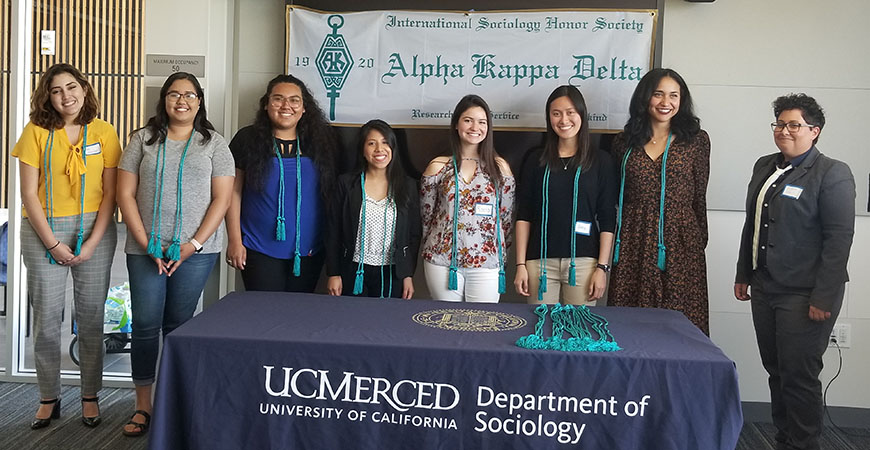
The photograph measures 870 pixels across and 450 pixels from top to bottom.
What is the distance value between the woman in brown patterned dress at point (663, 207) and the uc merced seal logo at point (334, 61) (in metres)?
1.44

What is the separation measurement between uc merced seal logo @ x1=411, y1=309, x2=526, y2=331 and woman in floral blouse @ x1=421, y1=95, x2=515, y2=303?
2.05ft

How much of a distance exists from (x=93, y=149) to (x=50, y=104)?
24 centimetres

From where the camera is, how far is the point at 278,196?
127 inches

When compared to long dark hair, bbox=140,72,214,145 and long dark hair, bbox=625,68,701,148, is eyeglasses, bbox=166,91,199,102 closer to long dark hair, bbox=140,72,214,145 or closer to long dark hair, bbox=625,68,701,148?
long dark hair, bbox=140,72,214,145

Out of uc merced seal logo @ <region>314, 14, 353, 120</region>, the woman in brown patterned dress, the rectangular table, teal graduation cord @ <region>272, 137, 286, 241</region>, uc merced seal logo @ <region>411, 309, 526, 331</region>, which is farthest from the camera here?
uc merced seal logo @ <region>314, 14, 353, 120</region>

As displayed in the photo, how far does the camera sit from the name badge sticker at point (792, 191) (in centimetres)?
277

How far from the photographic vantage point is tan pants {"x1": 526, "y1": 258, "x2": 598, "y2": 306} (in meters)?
3.18

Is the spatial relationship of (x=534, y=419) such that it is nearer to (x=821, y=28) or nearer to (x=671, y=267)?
(x=671, y=267)

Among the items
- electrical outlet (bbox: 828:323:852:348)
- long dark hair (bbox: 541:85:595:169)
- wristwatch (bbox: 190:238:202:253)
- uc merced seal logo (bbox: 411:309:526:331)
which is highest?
long dark hair (bbox: 541:85:595:169)

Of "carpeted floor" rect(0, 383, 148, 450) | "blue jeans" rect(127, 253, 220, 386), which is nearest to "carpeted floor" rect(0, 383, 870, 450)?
"carpeted floor" rect(0, 383, 148, 450)

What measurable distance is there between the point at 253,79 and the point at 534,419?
2513mm

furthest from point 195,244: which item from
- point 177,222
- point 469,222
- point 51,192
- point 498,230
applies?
point 498,230

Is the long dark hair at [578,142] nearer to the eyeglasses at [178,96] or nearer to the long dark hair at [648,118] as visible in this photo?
the long dark hair at [648,118]

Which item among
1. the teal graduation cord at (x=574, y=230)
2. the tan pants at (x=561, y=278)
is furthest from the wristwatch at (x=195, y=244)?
the teal graduation cord at (x=574, y=230)
